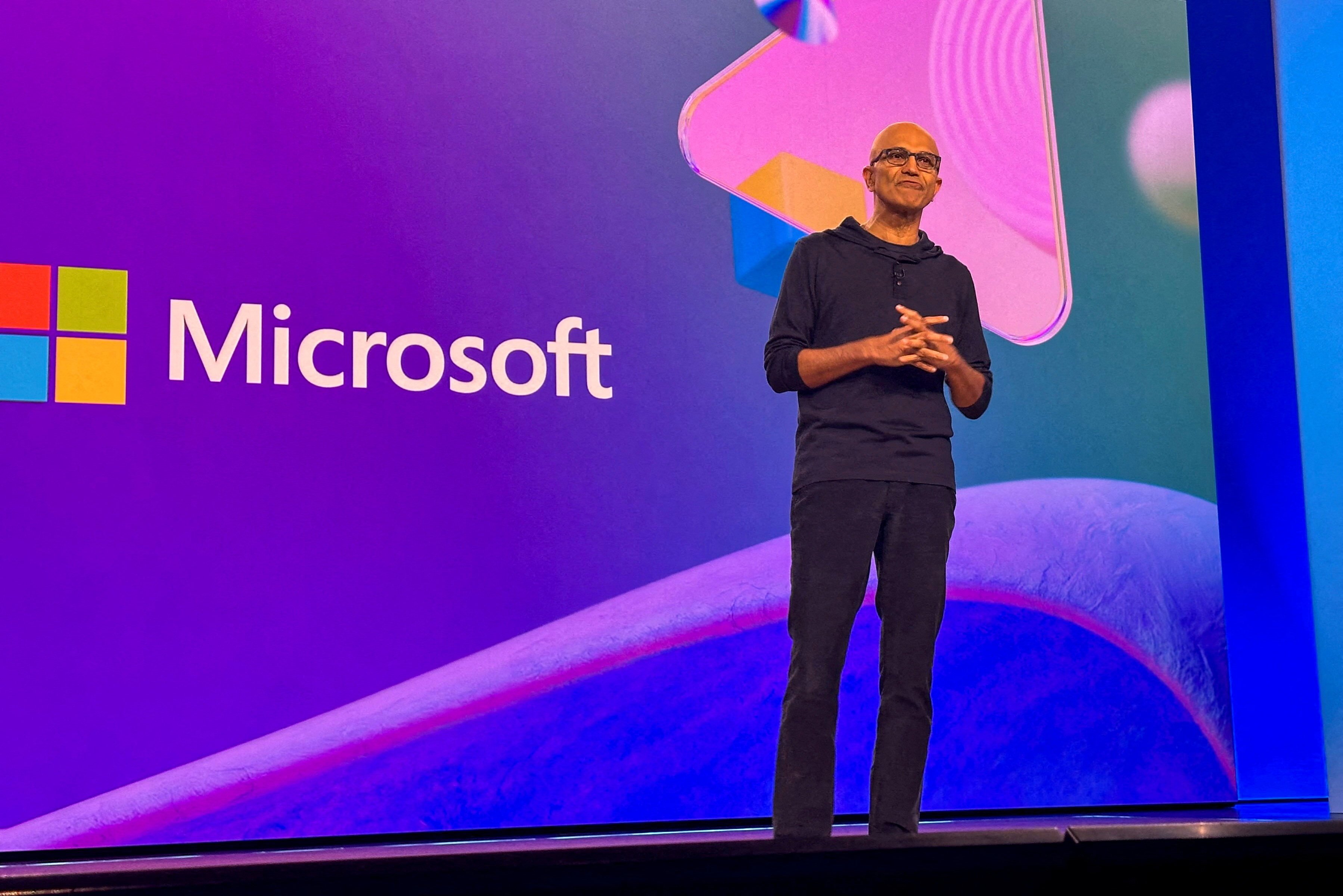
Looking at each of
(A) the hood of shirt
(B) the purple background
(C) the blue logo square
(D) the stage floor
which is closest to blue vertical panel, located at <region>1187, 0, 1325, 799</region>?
(B) the purple background

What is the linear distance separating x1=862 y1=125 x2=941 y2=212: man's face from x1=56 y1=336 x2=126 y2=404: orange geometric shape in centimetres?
165

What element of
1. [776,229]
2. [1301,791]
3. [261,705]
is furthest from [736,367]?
[1301,791]

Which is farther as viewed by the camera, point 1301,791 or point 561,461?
point 1301,791

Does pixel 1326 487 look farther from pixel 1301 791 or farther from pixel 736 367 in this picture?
pixel 736 367

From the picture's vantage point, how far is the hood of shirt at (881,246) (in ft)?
8.13

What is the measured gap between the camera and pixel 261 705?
9.92 ft

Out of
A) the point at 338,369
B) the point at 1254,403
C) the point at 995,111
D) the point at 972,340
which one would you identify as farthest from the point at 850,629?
the point at 1254,403

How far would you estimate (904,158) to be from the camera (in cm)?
244

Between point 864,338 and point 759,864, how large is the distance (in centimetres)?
129

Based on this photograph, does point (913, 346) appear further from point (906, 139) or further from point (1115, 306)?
point (1115, 306)

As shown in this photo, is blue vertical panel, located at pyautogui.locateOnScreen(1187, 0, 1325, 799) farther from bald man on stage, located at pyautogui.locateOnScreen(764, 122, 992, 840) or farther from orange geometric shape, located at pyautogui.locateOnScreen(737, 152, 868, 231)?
bald man on stage, located at pyautogui.locateOnScreen(764, 122, 992, 840)

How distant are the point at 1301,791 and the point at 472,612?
2.37 meters

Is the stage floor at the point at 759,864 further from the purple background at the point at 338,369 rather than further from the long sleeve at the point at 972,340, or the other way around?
the purple background at the point at 338,369

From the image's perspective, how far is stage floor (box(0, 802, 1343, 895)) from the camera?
→ 1.21 meters
